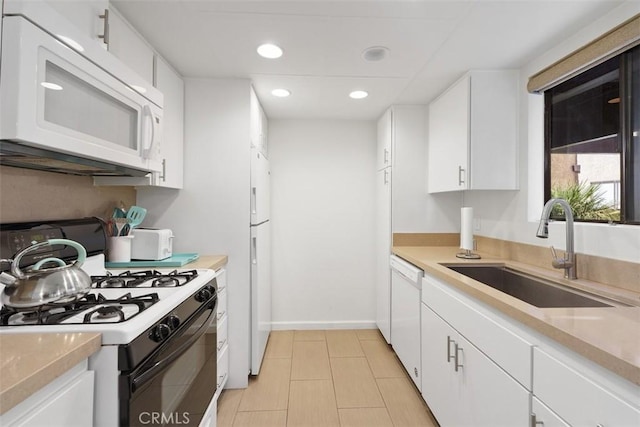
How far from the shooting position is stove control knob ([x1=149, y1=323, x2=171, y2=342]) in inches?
39.2

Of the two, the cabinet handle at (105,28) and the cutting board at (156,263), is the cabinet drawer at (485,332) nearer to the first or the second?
the cutting board at (156,263)

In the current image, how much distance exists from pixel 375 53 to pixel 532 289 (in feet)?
5.41

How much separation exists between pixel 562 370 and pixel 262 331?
2063mm

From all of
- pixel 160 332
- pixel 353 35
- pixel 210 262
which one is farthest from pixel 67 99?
pixel 353 35

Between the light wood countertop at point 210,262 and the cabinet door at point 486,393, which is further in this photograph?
the light wood countertop at point 210,262

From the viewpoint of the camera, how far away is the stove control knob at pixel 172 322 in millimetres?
1091

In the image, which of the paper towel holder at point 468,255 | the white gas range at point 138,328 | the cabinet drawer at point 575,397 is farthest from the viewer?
the paper towel holder at point 468,255

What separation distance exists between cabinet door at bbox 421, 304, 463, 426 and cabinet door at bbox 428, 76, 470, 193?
1.00 m

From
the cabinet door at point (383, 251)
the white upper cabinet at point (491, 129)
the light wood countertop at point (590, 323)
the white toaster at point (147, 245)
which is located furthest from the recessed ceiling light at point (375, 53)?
the white toaster at point (147, 245)

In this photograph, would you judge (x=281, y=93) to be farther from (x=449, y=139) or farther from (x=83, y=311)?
(x=83, y=311)

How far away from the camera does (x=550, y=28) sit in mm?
1610

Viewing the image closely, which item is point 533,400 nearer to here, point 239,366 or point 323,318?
point 239,366

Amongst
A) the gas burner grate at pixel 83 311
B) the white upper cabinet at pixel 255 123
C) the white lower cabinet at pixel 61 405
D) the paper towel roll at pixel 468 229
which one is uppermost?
the white upper cabinet at pixel 255 123

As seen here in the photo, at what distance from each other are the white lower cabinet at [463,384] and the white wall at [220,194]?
1.25 meters
